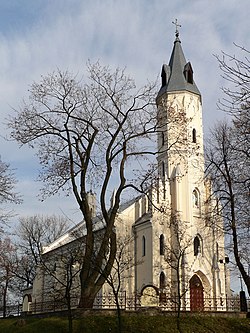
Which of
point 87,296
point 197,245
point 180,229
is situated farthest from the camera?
point 197,245

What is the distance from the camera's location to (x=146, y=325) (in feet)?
72.3

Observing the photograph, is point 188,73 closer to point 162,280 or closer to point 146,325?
point 162,280

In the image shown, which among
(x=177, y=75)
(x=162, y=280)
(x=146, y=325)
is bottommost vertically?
(x=146, y=325)

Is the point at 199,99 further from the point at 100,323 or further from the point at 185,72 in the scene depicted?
the point at 100,323

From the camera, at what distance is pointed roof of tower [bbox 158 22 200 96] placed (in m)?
40.5

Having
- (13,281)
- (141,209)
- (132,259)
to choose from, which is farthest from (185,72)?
(13,281)

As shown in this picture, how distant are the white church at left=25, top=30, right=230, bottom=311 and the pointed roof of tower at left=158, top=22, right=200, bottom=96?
112 mm

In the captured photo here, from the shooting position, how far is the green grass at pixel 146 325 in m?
21.7

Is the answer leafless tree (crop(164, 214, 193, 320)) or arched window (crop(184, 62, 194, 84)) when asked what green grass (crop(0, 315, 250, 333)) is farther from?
arched window (crop(184, 62, 194, 84))

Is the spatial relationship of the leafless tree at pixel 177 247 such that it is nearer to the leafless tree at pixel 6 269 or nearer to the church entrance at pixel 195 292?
the church entrance at pixel 195 292

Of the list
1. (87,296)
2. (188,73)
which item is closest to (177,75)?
(188,73)

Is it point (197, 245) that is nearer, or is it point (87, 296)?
point (87, 296)

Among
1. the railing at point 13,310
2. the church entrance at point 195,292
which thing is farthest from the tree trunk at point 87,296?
the railing at point 13,310

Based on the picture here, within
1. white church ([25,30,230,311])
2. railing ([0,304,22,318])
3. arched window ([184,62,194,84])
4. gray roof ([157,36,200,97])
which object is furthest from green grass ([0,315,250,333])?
arched window ([184,62,194,84])
